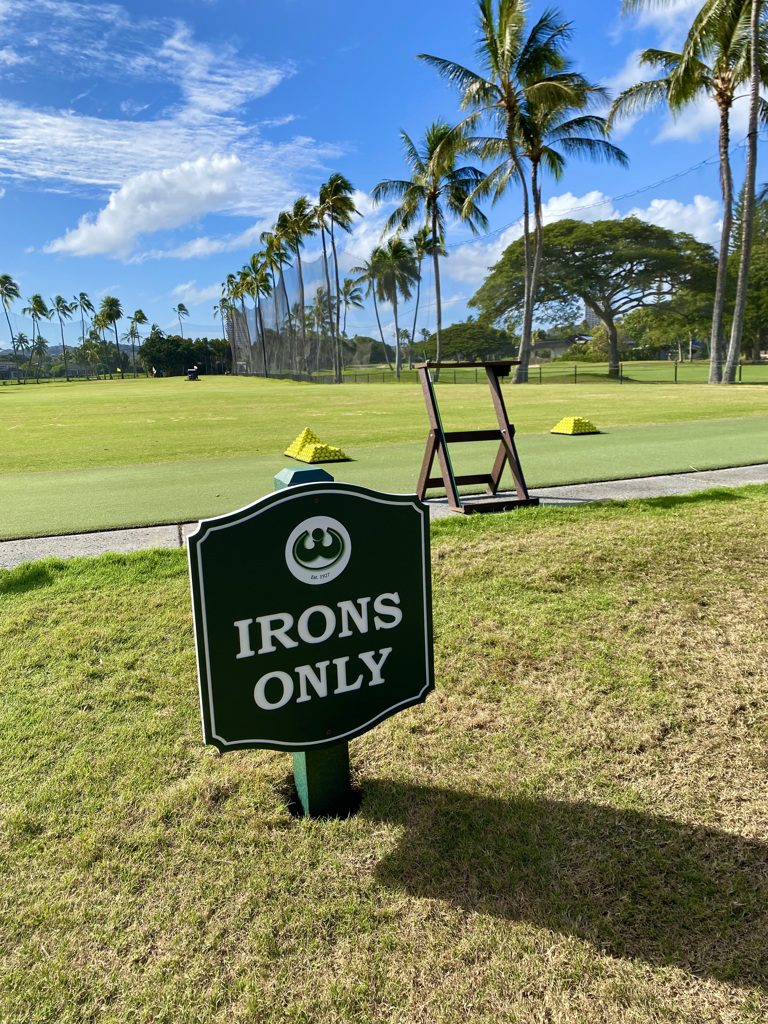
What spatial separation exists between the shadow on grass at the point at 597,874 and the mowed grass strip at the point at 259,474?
4.47m

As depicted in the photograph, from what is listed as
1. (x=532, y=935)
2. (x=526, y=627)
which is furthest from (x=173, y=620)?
(x=532, y=935)

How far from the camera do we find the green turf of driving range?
23.4 feet

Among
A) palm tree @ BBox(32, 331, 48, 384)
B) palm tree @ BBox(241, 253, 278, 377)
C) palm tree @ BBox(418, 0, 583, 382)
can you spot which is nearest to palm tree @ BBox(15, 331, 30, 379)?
palm tree @ BBox(32, 331, 48, 384)

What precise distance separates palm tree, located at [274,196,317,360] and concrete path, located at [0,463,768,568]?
156 ft

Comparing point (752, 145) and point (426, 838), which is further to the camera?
point (752, 145)

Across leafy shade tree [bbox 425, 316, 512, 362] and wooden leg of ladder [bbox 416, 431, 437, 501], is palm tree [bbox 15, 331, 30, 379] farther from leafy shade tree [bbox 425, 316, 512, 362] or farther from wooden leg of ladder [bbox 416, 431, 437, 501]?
wooden leg of ladder [bbox 416, 431, 437, 501]

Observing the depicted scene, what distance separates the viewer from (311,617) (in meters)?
2.01

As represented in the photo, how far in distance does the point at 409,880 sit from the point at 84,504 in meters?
6.00

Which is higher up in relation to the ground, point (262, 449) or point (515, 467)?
point (515, 467)

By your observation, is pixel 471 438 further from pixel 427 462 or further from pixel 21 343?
pixel 21 343

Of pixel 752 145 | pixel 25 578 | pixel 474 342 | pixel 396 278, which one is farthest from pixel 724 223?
pixel 474 342

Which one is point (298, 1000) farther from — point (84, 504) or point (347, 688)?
point (84, 504)

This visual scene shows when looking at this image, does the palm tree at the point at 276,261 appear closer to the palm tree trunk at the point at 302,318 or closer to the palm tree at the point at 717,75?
the palm tree trunk at the point at 302,318

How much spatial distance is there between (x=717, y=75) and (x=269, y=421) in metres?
22.1
